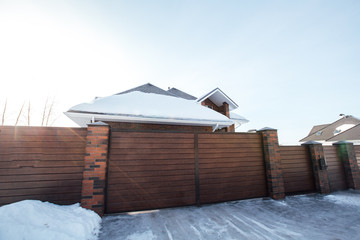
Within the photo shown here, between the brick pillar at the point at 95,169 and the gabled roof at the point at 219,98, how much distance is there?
737 cm

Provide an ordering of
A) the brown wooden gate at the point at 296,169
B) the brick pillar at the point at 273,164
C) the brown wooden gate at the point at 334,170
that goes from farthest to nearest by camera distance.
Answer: the brown wooden gate at the point at 334,170, the brown wooden gate at the point at 296,169, the brick pillar at the point at 273,164

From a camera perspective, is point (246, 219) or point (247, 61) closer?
point (246, 219)

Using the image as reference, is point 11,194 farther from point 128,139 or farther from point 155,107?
point 155,107

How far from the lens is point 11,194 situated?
9.48 ft

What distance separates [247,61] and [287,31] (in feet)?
9.21

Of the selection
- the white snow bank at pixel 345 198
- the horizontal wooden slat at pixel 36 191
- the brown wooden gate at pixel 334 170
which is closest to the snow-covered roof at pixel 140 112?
the horizontal wooden slat at pixel 36 191

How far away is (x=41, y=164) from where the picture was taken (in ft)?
10.2

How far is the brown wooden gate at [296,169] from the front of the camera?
4.70m

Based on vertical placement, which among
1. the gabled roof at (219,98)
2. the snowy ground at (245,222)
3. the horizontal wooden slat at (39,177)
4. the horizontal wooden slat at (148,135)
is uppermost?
the gabled roof at (219,98)

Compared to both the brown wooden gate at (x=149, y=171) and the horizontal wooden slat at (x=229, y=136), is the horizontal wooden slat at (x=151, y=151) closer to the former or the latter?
the brown wooden gate at (x=149, y=171)

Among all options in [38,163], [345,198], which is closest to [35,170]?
[38,163]

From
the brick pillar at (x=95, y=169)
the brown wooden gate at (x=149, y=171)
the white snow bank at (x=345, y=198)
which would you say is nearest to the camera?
the brick pillar at (x=95, y=169)

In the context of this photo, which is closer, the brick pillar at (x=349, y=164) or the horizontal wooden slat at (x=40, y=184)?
the horizontal wooden slat at (x=40, y=184)


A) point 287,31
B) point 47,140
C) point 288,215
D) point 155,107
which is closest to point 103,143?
point 47,140
